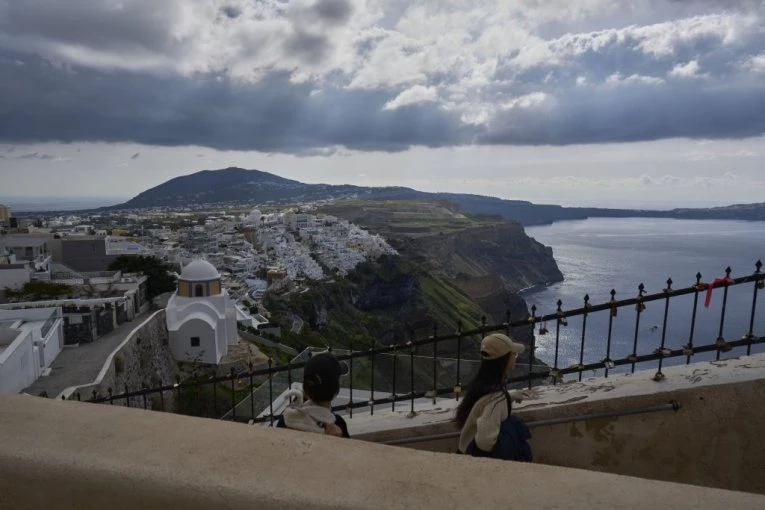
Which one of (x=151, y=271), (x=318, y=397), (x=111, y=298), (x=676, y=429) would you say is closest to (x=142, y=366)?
(x=111, y=298)

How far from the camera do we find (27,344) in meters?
14.3

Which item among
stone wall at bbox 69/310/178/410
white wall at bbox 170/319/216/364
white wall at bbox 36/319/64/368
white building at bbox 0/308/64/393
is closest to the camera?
white building at bbox 0/308/64/393

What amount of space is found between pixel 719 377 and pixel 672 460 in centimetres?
59

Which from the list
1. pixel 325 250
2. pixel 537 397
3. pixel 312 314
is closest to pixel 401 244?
pixel 325 250

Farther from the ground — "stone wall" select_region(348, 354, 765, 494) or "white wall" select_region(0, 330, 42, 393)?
"stone wall" select_region(348, 354, 765, 494)

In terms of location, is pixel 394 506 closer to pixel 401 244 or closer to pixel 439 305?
pixel 439 305

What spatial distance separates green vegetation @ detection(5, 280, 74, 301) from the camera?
23.4 m

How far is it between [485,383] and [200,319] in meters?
21.7

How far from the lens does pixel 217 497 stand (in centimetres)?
155

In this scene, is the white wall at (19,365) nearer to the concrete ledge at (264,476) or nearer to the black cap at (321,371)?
the black cap at (321,371)

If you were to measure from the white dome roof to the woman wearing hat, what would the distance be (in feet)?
78.1

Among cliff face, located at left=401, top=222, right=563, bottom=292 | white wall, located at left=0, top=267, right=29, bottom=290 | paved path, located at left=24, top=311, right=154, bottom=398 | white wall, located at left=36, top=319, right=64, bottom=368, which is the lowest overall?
cliff face, located at left=401, top=222, right=563, bottom=292

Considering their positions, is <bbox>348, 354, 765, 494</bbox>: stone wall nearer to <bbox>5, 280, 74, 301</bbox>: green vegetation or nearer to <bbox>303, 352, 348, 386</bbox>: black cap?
<bbox>303, 352, 348, 386</bbox>: black cap

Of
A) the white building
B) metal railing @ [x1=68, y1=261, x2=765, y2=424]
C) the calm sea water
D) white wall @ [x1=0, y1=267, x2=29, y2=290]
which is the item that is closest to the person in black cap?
metal railing @ [x1=68, y1=261, x2=765, y2=424]
